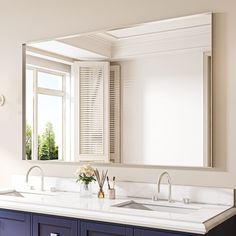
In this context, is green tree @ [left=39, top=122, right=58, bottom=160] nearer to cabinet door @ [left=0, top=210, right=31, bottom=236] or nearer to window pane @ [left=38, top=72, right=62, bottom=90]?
window pane @ [left=38, top=72, right=62, bottom=90]

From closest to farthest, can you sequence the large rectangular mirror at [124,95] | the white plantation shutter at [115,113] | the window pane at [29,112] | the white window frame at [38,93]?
the large rectangular mirror at [124,95] → the white plantation shutter at [115,113] → the white window frame at [38,93] → the window pane at [29,112]

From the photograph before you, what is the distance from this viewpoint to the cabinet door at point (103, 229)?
7.70 feet

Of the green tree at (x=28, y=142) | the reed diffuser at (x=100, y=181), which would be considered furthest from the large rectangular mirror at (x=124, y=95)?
the reed diffuser at (x=100, y=181)

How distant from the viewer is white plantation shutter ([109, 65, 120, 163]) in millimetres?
3039

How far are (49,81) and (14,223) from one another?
1210mm

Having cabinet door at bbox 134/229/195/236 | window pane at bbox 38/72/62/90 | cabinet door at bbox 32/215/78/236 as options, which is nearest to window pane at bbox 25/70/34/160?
window pane at bbox 38/72/62/90

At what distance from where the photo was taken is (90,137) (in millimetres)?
3178

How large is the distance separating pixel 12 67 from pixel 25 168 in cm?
92

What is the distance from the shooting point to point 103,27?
3152 mm

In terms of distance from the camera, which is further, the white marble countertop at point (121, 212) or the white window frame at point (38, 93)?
the white window frame at point (38, 93)

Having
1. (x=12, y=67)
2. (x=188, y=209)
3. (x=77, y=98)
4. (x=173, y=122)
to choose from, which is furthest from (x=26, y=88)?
(x=188, y=209)

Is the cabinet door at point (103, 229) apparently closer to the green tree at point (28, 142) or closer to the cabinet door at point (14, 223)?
the cabinet door at point (14, 223)

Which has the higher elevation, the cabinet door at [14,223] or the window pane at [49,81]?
the window pane at [49,81]

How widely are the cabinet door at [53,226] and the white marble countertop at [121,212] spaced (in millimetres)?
49
